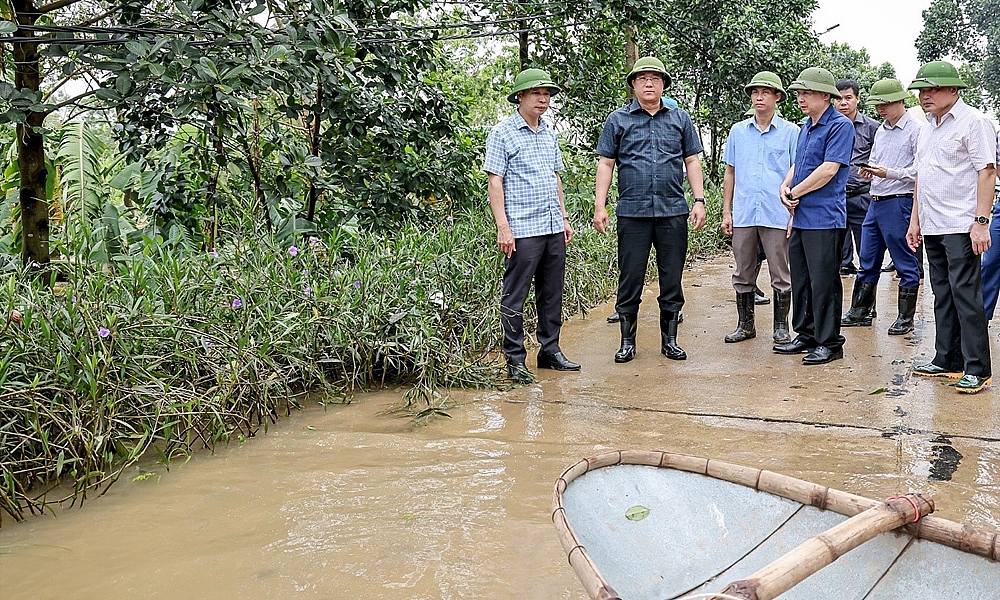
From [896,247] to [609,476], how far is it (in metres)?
4.74

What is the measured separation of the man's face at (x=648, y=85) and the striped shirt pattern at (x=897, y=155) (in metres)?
1.89

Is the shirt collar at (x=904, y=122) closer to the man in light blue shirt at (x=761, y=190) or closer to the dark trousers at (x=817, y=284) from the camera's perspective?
the man in light blue shirt at (x=761, y=190)

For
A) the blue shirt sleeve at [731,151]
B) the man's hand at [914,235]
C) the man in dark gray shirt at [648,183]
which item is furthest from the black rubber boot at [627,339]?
the man's hand at [914,235]

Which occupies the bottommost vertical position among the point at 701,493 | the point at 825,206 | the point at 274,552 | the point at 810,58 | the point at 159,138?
the point at 274,552

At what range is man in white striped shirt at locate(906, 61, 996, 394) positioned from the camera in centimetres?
459

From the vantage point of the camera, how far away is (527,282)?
5.55 m

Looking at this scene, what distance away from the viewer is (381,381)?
212 inches

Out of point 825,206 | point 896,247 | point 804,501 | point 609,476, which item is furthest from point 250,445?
point 896,247

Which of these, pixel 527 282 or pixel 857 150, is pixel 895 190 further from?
pixel 527 282

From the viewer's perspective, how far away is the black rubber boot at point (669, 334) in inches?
237

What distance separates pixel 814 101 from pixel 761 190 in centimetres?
81

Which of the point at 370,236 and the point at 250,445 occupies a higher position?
the point at 370,236

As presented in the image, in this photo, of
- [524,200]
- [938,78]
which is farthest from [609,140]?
[938,78]

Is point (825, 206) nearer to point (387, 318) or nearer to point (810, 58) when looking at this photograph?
point (387, 318)
